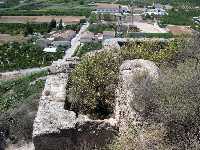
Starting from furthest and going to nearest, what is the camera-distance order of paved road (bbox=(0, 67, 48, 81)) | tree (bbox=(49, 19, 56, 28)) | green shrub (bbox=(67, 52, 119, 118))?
tree (bbox=(49, 19, 56, 28)) → paved road (bbox=(0, 67, 48, 81)) → green shrub (bbox=(67, 52, 119, 118))

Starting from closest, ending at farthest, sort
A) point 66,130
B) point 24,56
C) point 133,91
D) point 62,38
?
point 66,130 < point 133,91 < point 24,56 < point 62,38

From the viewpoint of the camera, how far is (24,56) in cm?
5575

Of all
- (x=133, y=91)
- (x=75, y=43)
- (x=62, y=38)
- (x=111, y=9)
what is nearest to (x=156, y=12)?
(x=111, y=9)

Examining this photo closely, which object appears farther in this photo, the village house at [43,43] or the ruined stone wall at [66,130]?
the village house at [43,43]

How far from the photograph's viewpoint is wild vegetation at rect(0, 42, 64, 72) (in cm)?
5236

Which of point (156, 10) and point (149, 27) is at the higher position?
point (149, 27)

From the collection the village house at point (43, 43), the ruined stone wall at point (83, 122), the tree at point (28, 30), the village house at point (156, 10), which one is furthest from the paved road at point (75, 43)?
the ruined stone wall at point (83, 122)

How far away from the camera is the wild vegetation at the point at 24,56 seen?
172ft

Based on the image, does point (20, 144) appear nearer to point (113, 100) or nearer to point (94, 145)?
point (113, 100)

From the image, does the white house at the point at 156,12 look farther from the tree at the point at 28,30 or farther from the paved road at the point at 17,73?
the paved road at the point at 17,73

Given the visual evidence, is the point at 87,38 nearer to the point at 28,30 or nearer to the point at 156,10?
the point at 28,30

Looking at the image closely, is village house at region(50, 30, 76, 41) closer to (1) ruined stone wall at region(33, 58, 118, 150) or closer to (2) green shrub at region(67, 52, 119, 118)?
(2) green shrub at region(67, 52, 119, 118)

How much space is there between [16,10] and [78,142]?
78032mm

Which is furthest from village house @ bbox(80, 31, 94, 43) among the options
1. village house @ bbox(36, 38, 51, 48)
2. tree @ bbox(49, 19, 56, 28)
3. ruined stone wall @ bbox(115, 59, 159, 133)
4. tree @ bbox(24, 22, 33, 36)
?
ruined stone wall @ bbox(115, 59, 159, 133)
